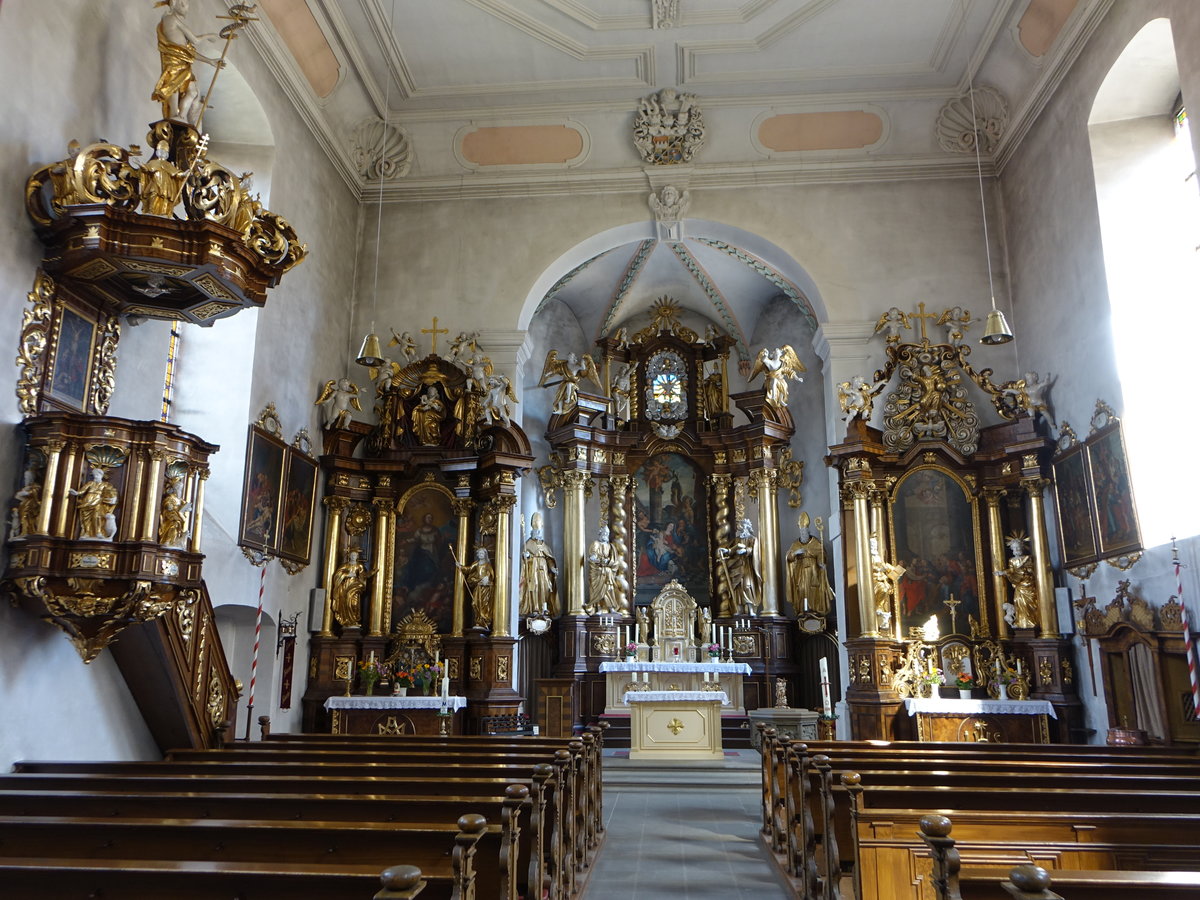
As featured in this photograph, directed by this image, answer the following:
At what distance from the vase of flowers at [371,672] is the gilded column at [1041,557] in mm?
8331

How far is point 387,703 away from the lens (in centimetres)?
1165

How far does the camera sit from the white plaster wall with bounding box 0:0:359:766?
6.75 m

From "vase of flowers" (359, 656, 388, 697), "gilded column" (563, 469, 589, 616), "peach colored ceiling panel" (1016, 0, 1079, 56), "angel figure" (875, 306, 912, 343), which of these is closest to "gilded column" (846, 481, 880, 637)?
"angel figure" (875, 306, 912, 343)

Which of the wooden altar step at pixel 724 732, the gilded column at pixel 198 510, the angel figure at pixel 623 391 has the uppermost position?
the angel figure at pixel 623 391

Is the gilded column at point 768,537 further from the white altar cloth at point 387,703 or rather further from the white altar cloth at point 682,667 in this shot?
the white altar cloth at point 387,703

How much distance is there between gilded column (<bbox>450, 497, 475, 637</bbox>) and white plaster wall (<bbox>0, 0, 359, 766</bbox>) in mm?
1953

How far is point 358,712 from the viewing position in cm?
1169

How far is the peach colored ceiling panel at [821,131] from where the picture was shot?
1392cm

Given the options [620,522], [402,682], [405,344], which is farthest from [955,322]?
[402,682]

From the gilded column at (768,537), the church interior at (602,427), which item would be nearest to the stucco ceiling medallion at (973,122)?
the church interior at (602,427)

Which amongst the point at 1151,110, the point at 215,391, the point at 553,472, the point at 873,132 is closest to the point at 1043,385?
the point at 1151,110

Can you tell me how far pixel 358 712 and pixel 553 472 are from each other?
665 centimetres

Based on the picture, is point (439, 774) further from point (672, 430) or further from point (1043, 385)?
point (672, 430)

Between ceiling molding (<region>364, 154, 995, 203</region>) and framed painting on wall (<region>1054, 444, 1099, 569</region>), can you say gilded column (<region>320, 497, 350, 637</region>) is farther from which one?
framed painting on wall (<region>1054, 444, 1099, 569</region>)
